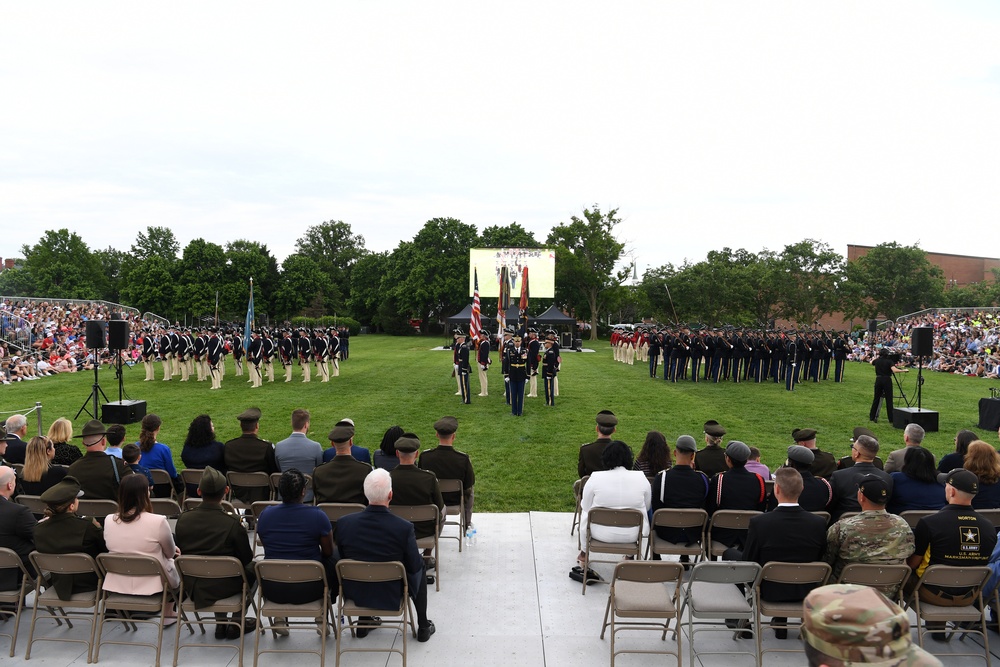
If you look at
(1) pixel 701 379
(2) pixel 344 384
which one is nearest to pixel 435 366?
(2) pixel 344 384

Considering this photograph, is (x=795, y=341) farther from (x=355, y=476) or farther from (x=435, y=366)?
(x=355, y=476)

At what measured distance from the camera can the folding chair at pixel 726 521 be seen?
588 centimetres

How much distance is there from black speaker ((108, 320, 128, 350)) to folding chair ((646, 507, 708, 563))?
12423 millimetres

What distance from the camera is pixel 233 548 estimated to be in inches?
199

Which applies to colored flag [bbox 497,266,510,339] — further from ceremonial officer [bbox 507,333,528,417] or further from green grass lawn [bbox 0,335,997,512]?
ceremonial officer [bbox 507,333,528,417]

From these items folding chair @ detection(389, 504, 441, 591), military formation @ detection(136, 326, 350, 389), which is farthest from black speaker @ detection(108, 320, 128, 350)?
folding chair @ detection(389, 504, 441, 591)

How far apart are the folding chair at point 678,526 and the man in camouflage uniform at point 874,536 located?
1246mm

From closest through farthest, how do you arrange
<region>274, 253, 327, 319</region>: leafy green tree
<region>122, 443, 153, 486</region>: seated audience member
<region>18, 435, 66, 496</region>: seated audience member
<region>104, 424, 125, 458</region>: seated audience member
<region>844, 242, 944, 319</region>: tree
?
<region>18, 435, 66, 496</region>: seated audience member
<region>122, 443, 153, 486</region>: seated audience member
<region>104, 424, 125, 458</region>: seated audience member
<region>844, 242, 944, 319</region>: tree
<region>274, 253, 327, 319</region>: leafy green tree

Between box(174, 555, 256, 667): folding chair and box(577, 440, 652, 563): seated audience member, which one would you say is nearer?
box(174, 555, 256, 667): folding chair

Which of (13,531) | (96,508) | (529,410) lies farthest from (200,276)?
(13,531)

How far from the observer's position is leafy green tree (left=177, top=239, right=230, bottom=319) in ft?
194

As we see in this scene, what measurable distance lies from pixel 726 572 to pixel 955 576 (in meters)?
1.78

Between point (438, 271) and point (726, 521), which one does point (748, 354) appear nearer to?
point (726, 521)

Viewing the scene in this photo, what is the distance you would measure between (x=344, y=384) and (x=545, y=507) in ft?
48.6
